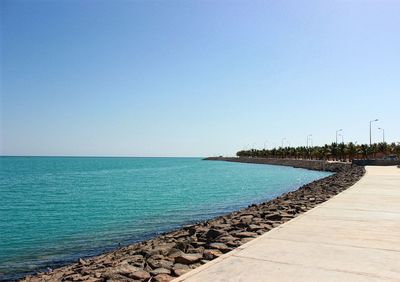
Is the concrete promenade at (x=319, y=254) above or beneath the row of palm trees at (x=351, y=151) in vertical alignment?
beneath

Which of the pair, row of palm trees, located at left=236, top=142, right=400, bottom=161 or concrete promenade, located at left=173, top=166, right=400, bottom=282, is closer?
concrete promenade, located at left=173, top=166, right=400, bottom=282

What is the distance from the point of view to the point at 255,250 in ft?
22.9

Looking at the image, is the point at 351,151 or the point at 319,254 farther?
the point at 351,151

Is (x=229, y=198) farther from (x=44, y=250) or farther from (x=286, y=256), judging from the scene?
(x=286, y=256)

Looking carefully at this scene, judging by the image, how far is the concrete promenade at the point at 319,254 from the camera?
5.44 metres

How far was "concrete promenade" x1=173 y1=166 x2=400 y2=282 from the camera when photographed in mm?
5441

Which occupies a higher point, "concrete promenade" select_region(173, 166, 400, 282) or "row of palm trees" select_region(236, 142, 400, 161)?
"row of palm trees" select_region(236, 142, 400, 161)

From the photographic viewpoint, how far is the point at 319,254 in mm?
6570

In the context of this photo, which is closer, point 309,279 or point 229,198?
point 309,279

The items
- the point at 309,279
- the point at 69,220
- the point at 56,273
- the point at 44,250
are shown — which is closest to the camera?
the point at 309,279

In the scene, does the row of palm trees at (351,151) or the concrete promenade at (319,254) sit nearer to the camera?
the concrete promenade at (319,254)

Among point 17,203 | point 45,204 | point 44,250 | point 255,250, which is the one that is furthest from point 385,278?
point 17,203

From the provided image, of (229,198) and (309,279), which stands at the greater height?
(309,279)

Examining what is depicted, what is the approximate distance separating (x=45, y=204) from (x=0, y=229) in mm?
10327
